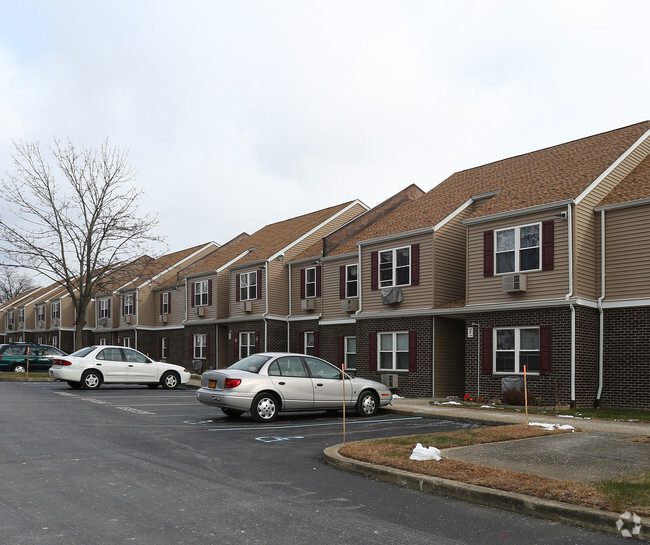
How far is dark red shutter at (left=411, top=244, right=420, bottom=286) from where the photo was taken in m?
23.7

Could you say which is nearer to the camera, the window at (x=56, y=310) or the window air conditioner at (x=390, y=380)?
the window air conditioner at (x=390, y=380)

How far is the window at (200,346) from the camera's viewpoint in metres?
38.2

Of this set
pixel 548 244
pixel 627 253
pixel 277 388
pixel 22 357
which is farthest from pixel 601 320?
pixel 22 357

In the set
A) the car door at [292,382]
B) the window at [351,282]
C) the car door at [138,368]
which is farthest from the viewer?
the window at [351,282]

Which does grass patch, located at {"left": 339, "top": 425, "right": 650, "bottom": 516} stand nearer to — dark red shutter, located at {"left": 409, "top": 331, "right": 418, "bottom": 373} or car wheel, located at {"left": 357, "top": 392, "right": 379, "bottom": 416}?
car wheel, located at {"left": 357, "top": 392, "right": 379, "bottom": 416}

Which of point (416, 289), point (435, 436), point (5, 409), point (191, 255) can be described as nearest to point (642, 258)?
point (416, 289)

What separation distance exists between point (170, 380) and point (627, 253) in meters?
16.7

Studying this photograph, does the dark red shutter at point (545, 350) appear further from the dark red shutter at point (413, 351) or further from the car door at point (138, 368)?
the car door at point (138, 368)

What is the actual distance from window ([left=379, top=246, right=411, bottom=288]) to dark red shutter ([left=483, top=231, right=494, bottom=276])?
11.9ft

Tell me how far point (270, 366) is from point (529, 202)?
9.88 meters

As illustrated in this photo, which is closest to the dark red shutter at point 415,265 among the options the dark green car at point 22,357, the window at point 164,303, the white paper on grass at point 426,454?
the white paper on grass at point 426,454

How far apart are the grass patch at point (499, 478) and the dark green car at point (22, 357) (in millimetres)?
28072

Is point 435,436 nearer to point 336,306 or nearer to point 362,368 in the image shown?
point 362,368

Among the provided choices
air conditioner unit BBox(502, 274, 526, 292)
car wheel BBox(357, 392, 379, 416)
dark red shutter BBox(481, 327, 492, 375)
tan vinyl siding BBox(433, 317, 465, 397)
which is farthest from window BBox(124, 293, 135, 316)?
car wheel BBox(357, 392, 379, 416)
